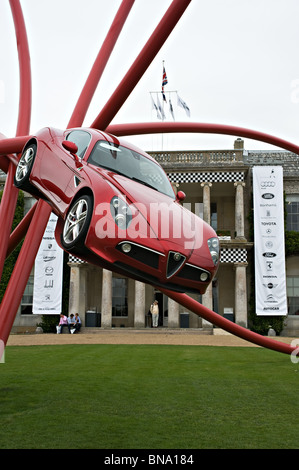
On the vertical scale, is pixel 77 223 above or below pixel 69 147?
below

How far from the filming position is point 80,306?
116 ft

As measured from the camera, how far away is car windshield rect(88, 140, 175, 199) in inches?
268

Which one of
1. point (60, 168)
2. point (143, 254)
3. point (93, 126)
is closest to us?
point (143, 254)

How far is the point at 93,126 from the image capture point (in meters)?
8.07

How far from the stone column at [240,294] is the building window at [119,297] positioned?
8.49 meters

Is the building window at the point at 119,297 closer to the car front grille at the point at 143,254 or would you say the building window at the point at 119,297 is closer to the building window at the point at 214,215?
the building window at the point at 214,215

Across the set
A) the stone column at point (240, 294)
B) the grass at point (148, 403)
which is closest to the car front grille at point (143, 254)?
the grass at point (148, 403)

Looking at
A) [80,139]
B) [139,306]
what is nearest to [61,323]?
[139,306]

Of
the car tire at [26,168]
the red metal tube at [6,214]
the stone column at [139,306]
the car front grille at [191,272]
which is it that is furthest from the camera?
the stone column at [139,306]

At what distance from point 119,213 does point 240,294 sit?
2925 cm

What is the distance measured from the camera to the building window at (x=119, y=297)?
37.3 metres

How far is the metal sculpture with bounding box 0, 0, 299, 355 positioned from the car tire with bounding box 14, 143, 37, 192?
0.62 metres

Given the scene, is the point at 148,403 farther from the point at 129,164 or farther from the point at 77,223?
the point at 77,223
